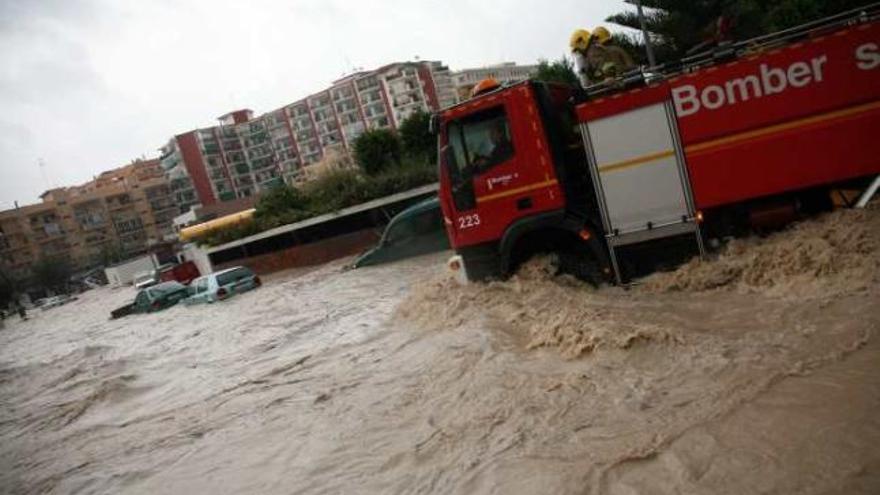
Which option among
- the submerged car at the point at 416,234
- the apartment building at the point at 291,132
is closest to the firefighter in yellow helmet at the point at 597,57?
the submerged car at the point at 416,234

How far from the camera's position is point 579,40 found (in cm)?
955

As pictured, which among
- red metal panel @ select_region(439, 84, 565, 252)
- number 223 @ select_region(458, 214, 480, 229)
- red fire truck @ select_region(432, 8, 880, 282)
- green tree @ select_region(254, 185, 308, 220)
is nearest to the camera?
red fire truck @ select_region(432, 8, 880, 282)

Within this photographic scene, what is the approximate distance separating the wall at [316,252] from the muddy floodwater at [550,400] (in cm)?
1126

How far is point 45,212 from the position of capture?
88.7m

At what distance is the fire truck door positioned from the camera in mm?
6574

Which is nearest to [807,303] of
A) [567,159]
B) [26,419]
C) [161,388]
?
[567,159]

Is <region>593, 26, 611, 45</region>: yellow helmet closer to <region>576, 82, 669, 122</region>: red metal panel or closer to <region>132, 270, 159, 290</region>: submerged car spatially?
<region>576, 82, 669, 122</region>: red metal panel

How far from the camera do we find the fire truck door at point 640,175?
21.6ft

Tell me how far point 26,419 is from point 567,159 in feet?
38.7

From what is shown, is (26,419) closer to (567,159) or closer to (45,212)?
(567,159)

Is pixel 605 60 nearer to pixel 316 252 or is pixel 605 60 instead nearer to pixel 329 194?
pixel 329 194

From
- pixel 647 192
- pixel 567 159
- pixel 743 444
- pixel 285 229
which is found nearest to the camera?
pixel 743 444

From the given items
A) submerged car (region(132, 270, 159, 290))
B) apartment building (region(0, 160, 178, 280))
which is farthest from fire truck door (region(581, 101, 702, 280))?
apartment building (region(0, 160, 178, 280))

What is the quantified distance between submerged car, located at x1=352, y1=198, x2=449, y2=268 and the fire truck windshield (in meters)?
8.56
